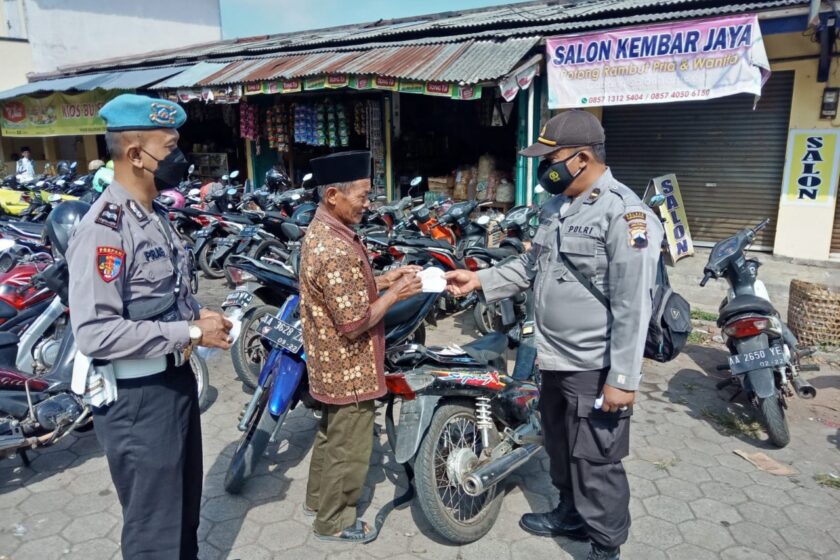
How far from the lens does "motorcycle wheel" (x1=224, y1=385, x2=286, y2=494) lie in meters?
3.11

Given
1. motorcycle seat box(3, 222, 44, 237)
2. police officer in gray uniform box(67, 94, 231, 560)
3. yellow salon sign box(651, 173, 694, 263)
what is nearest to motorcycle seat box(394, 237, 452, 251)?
yellow salon sign box(651, 173, 694, 263)

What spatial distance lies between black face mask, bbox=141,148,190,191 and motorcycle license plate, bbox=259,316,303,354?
123 cm

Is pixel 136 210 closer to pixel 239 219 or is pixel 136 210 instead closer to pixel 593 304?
pixel 593 304

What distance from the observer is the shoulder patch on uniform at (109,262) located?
1.79 metres

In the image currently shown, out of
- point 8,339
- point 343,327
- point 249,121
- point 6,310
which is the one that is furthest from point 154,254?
point 249,121

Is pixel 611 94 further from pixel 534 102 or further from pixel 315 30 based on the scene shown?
pixel 315 30

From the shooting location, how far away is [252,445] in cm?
311

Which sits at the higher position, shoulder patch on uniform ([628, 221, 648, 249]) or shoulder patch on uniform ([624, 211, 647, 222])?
shoulder patch on uniform ([624, 211, 647, 222])

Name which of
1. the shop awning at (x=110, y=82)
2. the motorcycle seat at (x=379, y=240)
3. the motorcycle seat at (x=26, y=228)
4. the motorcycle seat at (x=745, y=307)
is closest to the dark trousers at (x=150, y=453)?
the motorcycle seat at (x=745, y=307)

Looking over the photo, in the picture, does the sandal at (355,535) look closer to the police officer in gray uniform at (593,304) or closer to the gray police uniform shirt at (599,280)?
the police officer in gray uniform at (593,304)

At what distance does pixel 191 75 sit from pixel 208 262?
15.3 feet

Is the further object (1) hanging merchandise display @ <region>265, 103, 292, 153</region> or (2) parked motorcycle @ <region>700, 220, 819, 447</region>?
(1) hanging merchandise display @ <region>265, 103, 292, 153</region>

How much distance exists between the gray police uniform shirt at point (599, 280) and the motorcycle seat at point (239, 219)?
19.4 ft

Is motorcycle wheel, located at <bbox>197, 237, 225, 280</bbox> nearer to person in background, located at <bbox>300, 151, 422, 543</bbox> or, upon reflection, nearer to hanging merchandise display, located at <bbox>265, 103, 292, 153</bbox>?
hanging merchandise display, located at <bbox>265, 103, 292, 153</bbox>
